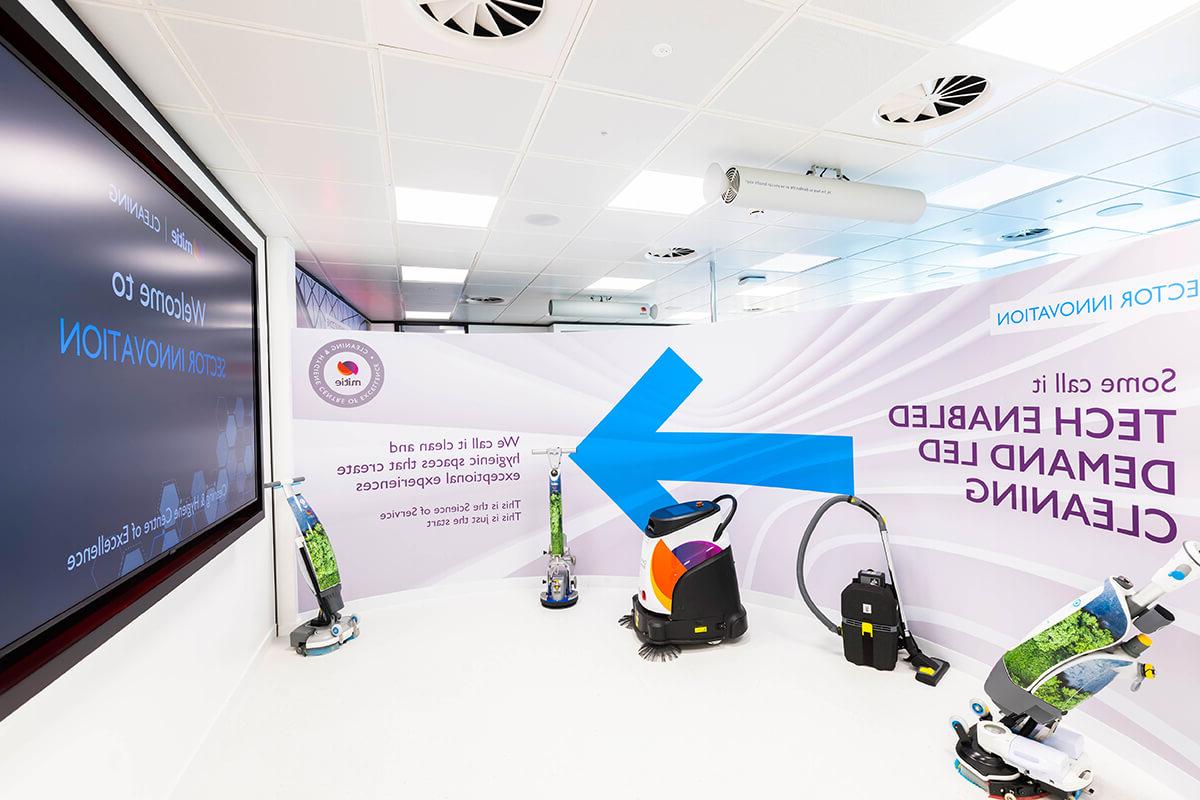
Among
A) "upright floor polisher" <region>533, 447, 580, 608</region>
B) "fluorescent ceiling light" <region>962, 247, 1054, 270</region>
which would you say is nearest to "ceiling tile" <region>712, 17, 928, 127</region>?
"upright floor polisher" <region>533, 447, 580, 608</region>

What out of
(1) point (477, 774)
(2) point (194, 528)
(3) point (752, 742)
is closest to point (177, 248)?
(2) point (194, 528)

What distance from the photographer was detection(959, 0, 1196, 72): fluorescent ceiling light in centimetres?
186

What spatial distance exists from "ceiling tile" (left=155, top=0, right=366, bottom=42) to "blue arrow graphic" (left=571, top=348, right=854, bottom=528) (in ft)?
9.69

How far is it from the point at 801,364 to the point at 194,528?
3478 millimetres

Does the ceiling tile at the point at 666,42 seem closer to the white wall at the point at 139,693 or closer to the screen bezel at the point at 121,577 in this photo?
the screen bezel at the point at 121,577

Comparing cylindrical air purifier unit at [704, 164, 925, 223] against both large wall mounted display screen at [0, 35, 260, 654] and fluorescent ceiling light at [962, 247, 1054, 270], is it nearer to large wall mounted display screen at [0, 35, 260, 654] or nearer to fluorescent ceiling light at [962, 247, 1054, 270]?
large wall mounted display screen at [0, 35, 260, 654]

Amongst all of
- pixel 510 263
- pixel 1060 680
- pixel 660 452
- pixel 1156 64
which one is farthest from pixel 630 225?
pixel 1060 680

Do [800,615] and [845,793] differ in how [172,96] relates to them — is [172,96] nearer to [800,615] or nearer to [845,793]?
[845,793]

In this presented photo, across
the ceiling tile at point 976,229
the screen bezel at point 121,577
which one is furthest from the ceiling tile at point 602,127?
the ceiling tile at point 976,229

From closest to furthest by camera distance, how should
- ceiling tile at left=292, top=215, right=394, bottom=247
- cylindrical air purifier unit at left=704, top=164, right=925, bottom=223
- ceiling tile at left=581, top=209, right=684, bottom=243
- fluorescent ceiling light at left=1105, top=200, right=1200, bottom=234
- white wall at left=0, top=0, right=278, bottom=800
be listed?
white wall at left=0, top=0, right=278, bottom=800, cylindrical air purifier unit at left=704, top=164, right=925, bottom=223, ceiling tile at left=292, top=215, right=394, bottom=247, ceiling tile at left=581, top=209, right=684, bottom=243, fluorescent ceiling light at left=1105, top=200, right=1200, bottom=234

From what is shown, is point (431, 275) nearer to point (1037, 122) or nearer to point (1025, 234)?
point (1037, 122)

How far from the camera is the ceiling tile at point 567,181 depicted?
2.96 metres

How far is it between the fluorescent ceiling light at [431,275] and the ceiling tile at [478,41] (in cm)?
329

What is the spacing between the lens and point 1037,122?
2.65m
